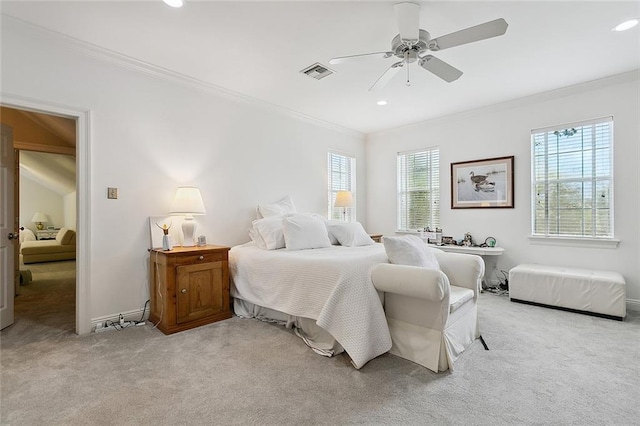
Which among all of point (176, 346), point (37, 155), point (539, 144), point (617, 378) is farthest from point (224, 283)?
point (37, 155)

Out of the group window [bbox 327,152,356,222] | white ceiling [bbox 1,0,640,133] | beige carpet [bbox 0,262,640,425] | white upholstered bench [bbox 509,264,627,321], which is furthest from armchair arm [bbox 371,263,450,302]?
window [bbox 327,152,356,222]

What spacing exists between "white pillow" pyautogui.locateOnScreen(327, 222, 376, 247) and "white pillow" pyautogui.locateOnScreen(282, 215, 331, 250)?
0.23 metres

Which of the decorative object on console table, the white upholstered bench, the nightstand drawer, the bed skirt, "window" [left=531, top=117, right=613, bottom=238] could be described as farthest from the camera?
the decorative object on console table

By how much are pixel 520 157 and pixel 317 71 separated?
9.86ft

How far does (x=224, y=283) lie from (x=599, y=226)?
435 centimetres

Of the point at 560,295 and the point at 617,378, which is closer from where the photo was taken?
the point at 617,378

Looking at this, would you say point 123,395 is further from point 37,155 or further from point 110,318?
point 37,155

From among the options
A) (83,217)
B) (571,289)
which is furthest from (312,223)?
(571,289)

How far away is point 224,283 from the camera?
323cm

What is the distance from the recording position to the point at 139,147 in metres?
3.16

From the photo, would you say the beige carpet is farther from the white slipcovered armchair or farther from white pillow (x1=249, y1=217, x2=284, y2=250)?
white pillow (x1=249, y1=217, x2=284, y2=250)

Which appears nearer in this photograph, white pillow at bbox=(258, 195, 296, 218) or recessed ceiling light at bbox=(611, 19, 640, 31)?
recessed ceiling light at bbox=(611, 19, 640, 31)

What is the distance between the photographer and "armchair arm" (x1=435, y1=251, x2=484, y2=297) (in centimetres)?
262

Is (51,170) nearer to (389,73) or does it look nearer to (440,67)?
(389,73)
